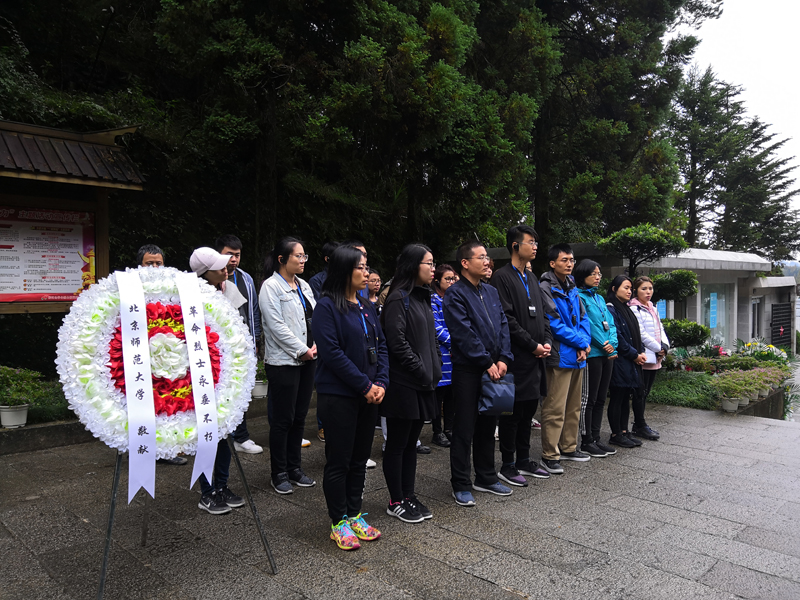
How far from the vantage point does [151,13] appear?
913cm

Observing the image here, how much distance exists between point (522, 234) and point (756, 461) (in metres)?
3.24

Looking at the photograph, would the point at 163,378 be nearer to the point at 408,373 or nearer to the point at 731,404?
the point at 408,373

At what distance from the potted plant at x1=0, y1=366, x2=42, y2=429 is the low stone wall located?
8533 millimetres

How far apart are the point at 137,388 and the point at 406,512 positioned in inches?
77.7

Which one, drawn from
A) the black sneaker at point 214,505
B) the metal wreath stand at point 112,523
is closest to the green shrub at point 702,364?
the black sneaker at point 214,505

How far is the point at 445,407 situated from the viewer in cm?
607

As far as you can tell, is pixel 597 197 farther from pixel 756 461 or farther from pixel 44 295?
pixel 44 295

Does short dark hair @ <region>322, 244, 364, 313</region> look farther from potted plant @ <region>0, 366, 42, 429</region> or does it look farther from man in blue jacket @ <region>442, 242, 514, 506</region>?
potted plant @ <region>0, 366, 42, 429</region>

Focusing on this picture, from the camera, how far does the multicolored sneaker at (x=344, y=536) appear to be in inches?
138

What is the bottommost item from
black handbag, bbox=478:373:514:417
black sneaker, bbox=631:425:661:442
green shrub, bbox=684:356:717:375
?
black sneaker, bbox=631:425:661:442

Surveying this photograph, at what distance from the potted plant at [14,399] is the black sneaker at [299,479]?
2.91 m

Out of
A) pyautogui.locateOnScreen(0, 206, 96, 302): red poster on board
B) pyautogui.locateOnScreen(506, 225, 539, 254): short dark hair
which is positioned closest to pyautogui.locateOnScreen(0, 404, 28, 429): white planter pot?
pyautogui.locateOnScreen(0, 206, 96, 302): red poster on board

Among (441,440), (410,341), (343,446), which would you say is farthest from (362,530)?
(441,440)

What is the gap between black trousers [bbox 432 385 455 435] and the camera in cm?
582
